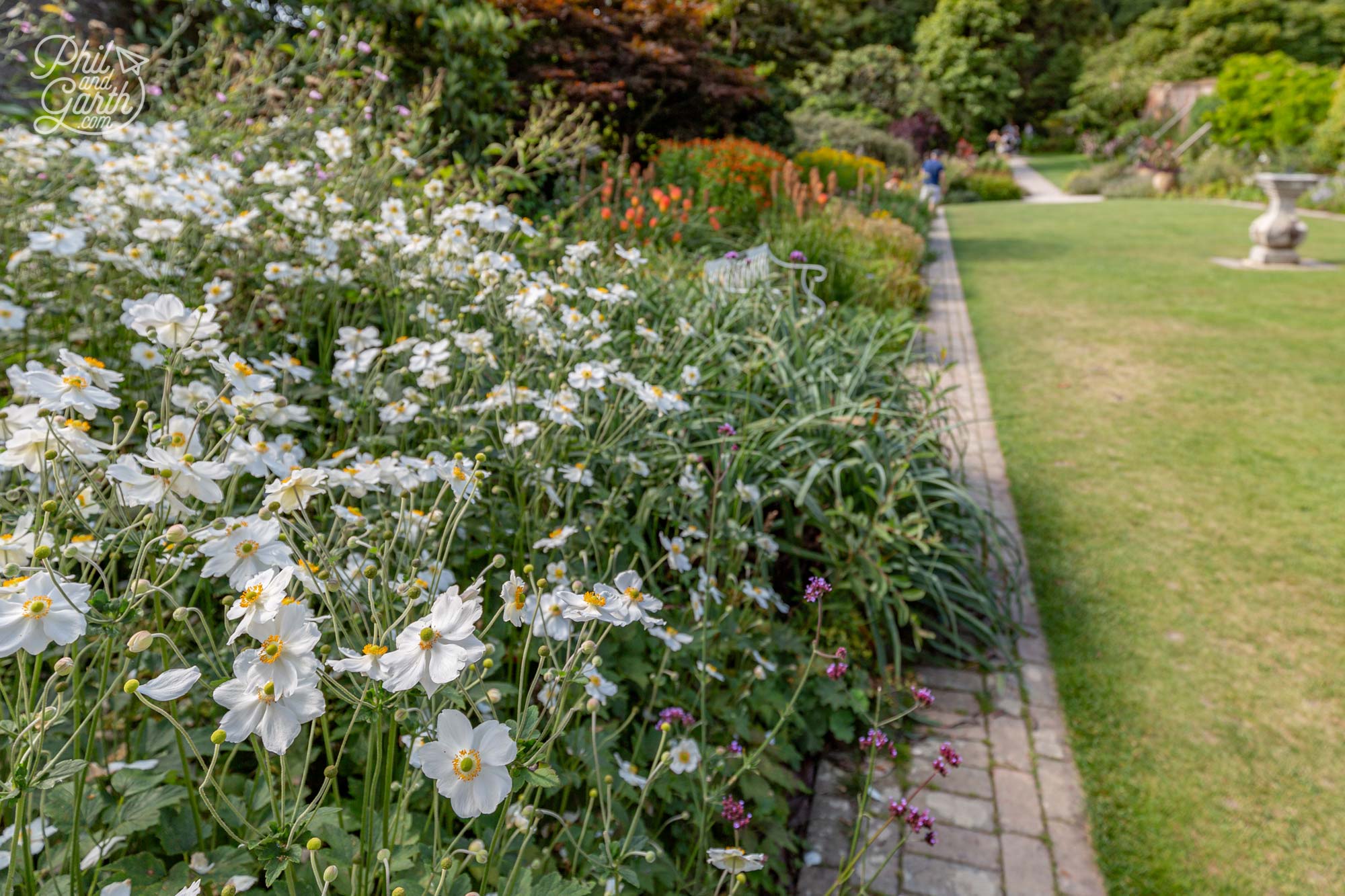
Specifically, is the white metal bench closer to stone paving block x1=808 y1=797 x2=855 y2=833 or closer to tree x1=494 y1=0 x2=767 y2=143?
stone paving block x1=808 y1=797 x2=855 y2=833

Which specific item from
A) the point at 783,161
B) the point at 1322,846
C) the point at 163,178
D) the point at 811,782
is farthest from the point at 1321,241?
the point at 163,178

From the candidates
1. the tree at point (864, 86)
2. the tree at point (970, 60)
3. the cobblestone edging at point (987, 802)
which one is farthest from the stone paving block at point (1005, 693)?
the tree at point (970, 60)

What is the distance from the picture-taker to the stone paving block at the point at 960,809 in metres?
2.08

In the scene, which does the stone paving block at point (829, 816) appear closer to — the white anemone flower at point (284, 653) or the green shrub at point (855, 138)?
the white anemone flower at point (284, 653)

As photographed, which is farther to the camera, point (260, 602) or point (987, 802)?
point (987, 802)

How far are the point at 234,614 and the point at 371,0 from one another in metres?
5.07

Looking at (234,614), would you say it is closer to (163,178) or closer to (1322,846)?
(163,178)

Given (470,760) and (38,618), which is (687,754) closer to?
(470,760)

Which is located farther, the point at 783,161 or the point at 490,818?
the point at 783,161

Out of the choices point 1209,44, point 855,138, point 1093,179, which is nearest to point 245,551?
point 855,138

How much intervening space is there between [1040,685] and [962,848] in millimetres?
819

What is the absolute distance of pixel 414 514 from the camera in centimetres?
117

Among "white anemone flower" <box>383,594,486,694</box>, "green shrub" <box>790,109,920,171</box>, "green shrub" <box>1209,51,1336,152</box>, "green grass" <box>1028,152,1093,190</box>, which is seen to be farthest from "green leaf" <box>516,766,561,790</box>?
"green shrub" <box>1209,51,1336,152</box>

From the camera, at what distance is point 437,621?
2.66 feet
